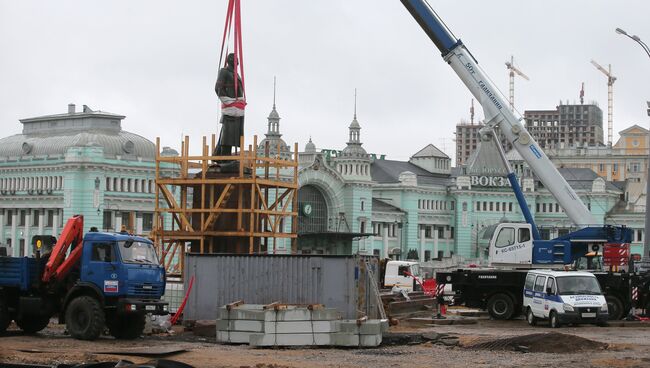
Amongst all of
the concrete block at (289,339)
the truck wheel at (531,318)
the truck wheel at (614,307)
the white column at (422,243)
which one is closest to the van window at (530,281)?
the truck wheel at (531,318)

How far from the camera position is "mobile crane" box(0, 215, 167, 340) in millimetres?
31094

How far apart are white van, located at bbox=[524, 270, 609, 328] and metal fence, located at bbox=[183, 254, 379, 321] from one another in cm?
701

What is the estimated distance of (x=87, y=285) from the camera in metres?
31.2

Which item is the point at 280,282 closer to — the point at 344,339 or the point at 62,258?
the point at 344,339

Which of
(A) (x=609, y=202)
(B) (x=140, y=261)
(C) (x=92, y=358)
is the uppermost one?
(A) (x=609, y=202)

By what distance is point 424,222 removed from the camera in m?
140

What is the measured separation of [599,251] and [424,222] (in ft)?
310

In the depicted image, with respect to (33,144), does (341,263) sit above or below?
below

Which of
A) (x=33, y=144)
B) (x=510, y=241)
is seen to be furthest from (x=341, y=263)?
(x=33, y=144)

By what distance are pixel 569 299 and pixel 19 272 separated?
51.5 feet

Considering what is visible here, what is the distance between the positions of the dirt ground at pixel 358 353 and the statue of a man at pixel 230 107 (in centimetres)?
856

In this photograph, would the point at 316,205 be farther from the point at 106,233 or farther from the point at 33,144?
the point at 106,233

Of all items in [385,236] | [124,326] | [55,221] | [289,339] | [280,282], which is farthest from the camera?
[385,236]

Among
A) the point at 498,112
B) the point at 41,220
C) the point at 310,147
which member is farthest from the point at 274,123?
the point at 498,112
